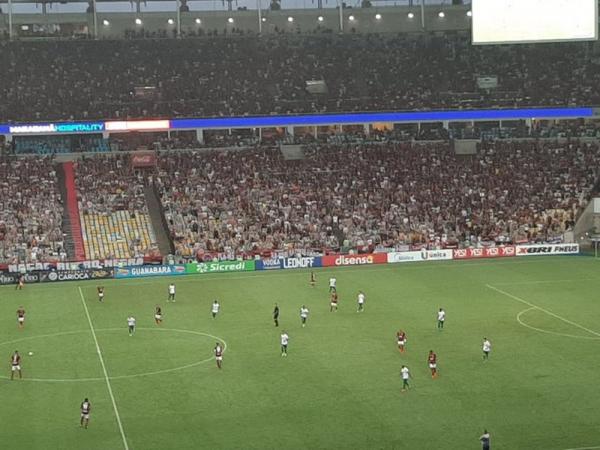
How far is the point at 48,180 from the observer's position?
68812 mm

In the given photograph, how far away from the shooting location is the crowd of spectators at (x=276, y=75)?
74.1m

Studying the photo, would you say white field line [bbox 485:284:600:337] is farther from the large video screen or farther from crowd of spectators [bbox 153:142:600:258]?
the large video screen

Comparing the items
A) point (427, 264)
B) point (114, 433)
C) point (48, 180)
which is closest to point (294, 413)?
point (114, 433)

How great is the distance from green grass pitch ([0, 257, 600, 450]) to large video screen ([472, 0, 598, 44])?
13701 mm

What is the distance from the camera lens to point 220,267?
59.8 meters

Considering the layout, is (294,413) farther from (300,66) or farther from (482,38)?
(300,66)

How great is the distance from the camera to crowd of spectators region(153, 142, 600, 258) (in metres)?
64.7

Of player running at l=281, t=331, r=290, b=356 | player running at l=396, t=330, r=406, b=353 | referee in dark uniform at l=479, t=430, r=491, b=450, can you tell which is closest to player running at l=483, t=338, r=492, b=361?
player running at l=396, t=330, r=406, b=353

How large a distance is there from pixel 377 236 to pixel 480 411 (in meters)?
35.3

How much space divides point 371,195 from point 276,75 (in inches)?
563

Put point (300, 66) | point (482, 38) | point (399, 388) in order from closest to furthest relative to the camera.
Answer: point (399, 388)
point (482, 38)
point (300, 66)

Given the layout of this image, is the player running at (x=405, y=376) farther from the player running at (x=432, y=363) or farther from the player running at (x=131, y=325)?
the player running at (x=131, y=325)

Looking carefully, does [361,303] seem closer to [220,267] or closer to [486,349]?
[486,349]

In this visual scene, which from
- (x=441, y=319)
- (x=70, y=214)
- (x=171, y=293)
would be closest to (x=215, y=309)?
(x=171, y=293)
